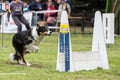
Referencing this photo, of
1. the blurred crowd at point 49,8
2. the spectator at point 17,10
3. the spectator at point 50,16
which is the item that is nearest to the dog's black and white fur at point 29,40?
the spectator at point 17,10

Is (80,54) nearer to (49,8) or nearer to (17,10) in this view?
(17,10)

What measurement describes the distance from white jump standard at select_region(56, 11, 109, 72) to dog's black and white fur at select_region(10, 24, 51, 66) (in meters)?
A: 1.32

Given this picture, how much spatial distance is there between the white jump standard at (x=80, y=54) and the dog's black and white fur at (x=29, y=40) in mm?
1322

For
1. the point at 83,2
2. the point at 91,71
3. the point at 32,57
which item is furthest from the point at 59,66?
the point at 83,2

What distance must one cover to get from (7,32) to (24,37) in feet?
37.1

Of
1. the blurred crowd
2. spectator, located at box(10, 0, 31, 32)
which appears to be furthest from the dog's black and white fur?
the blurred crowd

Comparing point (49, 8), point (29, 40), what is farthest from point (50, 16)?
point (29, 40)

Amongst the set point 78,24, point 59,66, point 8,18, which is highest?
point 59,66

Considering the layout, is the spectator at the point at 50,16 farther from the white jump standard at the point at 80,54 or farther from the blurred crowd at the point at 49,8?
the white jump standard at the point at 80,54

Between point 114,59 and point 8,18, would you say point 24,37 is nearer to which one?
point 114,59

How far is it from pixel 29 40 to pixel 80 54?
5.19 ft

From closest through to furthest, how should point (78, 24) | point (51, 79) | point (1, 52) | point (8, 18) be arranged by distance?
point (51, 79) → point (1, 52) → point (8, 18) → point (78, 24)

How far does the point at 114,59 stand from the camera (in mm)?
14109

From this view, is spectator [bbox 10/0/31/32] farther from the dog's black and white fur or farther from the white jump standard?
the white jump standard
